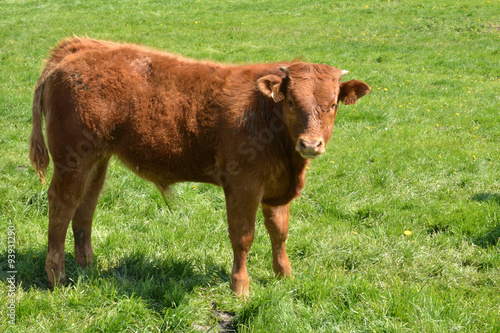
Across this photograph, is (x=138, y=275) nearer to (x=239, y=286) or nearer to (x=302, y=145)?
(x=239, y=286)

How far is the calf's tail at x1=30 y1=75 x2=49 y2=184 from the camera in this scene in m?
4.25

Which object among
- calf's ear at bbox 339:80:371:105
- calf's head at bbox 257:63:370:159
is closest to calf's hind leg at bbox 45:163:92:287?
calf's head at bbox 257:63:370:159

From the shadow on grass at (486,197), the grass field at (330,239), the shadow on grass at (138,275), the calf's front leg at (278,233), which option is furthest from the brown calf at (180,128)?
the shadow on grass at (486,197)

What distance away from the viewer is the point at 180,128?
398 cm

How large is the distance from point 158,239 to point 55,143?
1450 mm

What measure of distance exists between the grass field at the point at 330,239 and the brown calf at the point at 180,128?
0.50 meters

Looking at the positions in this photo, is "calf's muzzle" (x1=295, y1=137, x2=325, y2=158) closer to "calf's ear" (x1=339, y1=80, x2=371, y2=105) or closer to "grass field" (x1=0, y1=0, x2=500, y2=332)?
"calf's ear" (x1=339, y1=80, x2=371, y2=105)

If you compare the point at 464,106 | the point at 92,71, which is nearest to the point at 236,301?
the point at 92,71

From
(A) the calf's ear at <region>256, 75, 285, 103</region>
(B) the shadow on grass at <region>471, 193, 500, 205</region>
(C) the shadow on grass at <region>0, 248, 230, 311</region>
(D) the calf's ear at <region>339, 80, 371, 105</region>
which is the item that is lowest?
(B) the shadow on grass at <region>471, 193, 500, 205</region>

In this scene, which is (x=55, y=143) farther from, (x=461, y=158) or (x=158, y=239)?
(x=461, y=158)

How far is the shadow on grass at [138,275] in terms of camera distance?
389cm

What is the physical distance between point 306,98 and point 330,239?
1.93 meters

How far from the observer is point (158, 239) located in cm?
481

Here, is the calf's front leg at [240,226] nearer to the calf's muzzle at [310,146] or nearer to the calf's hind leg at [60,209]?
the calf's muzzle at [310,146]
